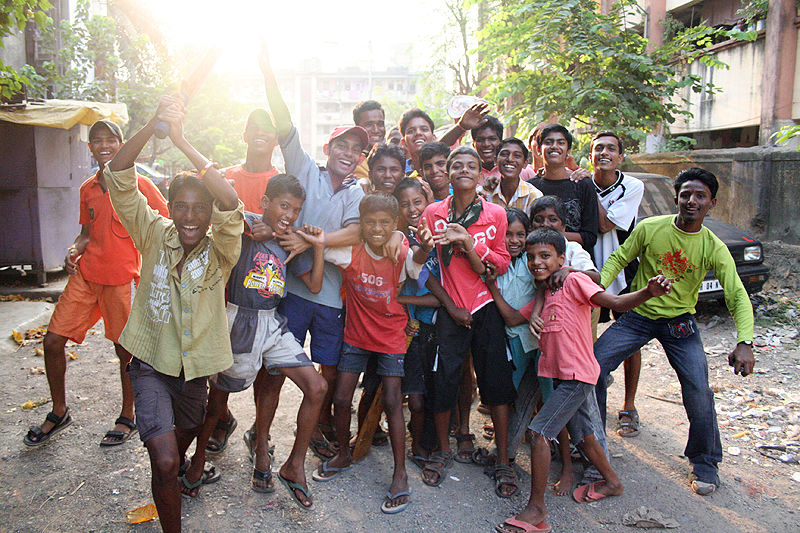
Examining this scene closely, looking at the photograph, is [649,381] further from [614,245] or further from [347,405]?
[347,405]

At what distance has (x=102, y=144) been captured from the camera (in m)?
3.72

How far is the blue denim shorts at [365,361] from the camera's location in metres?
3.35

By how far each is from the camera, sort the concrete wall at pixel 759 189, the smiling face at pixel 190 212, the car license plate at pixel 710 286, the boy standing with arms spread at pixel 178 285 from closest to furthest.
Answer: the boy standing with arms spread at pixel 178 285
the smiling face at pixel 190 212
the car license plate at pixel 710 286
the concrete wall at pixel 759 189

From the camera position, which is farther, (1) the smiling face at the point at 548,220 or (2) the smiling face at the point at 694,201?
(1) the smiling face at the point at 548,220

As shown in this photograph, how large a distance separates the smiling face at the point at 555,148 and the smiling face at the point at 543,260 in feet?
3.14

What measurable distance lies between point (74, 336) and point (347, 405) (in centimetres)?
195

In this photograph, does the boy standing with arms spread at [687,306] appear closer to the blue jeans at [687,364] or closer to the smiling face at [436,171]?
the blue jeans at [687,364]

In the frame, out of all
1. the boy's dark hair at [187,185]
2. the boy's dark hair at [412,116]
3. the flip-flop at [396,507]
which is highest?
the boy's dark hair at [412,116]

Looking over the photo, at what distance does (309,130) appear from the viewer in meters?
64.4

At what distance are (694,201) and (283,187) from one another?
2404 millimetres

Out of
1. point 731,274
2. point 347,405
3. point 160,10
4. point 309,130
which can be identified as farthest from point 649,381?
point 309,130

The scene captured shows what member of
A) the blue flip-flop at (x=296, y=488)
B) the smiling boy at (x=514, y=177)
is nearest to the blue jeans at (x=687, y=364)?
the smiling boy at (x=514, y=177)

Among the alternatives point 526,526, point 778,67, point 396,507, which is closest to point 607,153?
point 526,526

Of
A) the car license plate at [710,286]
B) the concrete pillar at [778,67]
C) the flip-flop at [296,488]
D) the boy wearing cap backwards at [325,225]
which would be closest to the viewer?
the flip-flop at [296,488]
